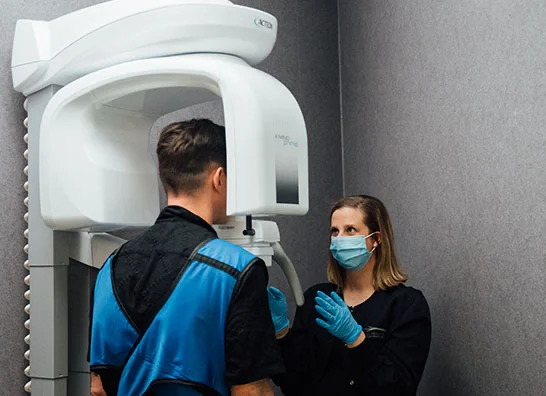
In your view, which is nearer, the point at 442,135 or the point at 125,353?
the point at 125,353

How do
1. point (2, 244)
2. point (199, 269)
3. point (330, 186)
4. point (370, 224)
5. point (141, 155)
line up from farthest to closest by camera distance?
point (330, 186) → point (370, 224) → point (2, 244) → point (141, 155) → point (199, 269)

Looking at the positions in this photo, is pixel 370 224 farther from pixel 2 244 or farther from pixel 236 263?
pixel 2 244

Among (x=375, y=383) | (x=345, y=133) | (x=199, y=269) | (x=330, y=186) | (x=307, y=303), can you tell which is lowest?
(x=375, y=383)

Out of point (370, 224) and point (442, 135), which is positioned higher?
point (442, 135)

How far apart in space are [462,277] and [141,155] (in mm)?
1079

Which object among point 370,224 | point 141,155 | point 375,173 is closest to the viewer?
point 141,155

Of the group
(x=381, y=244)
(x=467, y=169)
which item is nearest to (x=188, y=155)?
(x=381, y=244)

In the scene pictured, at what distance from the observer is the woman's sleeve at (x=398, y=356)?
1.95 meters

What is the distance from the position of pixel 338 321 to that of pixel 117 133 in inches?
30.3

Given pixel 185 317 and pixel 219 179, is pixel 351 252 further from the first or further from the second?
pixel 185 317

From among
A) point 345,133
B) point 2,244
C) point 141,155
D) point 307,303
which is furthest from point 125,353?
point 345,133

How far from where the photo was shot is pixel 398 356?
199 centimetres

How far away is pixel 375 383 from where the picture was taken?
1.95m

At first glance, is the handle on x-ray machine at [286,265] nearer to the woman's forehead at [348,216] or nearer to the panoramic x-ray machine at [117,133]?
the panoramic x-ray machine at [117,133]
